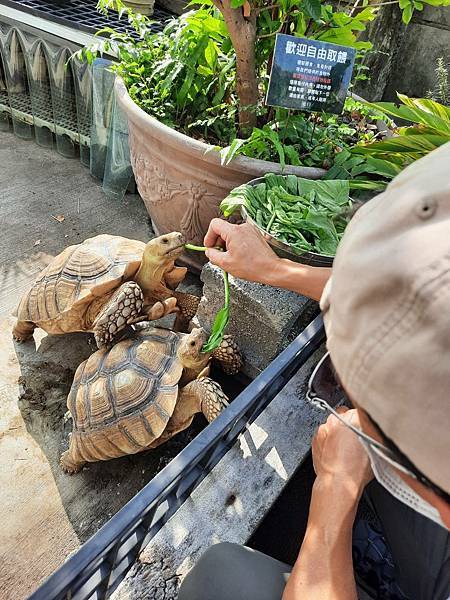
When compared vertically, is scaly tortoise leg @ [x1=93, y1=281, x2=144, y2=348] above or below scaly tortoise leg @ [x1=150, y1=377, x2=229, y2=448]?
above

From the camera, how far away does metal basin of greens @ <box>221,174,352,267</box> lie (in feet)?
6.09

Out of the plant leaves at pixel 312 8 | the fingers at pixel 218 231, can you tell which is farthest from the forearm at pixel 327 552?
the plant leaves at pixel 312 8

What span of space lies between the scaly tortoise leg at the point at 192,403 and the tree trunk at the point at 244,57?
126cm

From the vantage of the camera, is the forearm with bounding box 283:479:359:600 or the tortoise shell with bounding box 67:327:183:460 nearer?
the forearm with bounding box 283:479:359:600

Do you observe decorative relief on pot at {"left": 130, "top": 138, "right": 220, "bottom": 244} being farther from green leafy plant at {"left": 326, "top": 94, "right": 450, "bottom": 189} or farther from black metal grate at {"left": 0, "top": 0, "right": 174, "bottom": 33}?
black metal grate at {"left": 0, "top": 0, "right": 174, "bottom": 33}

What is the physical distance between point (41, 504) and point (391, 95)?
4256mm


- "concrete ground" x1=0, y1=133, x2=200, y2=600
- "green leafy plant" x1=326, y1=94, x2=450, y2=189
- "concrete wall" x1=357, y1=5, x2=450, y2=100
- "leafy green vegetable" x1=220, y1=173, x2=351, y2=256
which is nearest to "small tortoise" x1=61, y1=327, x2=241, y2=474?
"concrete ground" x1=0, y1=133, x2=200, y2=600

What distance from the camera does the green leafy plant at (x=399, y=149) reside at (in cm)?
219

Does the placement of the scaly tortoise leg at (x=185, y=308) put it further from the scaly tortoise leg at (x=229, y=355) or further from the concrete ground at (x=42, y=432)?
the concrete ground at (x=42, y=432)

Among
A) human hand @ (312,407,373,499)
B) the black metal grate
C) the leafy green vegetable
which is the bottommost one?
human hand @ (312,407,373,499)

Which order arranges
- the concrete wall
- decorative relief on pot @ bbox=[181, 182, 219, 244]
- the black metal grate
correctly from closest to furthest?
1. decorative relief on pot @ bbox=[181, 182, 219, 244]
2. the black metal grate
3. the concrete wall

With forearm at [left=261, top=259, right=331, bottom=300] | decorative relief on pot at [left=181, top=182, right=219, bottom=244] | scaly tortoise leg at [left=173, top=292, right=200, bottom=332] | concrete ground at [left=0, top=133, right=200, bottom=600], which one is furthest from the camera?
scaly tortoise leg at [left=173, top=292, right=200, bottom=332]

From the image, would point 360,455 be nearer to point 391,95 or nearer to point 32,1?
point 391,95

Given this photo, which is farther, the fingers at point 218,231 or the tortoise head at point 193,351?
the tortoise head at point 193,351
